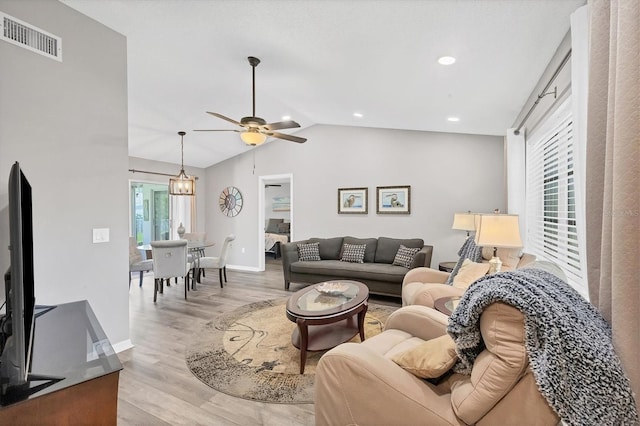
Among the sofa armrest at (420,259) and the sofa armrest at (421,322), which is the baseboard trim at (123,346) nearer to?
the sofa armrest at (421,322)

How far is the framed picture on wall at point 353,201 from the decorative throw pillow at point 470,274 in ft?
9.11

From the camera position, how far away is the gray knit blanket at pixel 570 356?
3.13ft

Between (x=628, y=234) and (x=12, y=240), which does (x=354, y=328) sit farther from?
(x=12, y=240)

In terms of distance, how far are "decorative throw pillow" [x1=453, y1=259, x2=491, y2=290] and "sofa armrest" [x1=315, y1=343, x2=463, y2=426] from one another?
1844 mm

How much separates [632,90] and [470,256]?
112 inches

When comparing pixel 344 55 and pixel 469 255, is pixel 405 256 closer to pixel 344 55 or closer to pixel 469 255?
pixel 469 255

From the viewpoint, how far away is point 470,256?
3.52 meters

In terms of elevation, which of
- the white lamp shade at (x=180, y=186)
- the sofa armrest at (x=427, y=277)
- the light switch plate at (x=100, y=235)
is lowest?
the sofa armrest at (x=427, y=277)

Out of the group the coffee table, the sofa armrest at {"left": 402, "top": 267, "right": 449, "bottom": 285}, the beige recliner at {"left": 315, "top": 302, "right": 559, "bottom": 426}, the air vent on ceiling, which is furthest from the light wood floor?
the air vent on ceiling

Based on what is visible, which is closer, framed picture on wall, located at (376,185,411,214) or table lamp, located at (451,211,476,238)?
table lamp, located at (451,211,476,238)

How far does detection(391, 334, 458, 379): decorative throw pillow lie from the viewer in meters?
1.31

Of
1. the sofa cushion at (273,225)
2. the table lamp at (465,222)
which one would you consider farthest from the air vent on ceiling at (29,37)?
the sofa cushion at (273,225)

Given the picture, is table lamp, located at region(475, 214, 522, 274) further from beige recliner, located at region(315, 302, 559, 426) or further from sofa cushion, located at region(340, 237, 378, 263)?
sofa cushion, located at region(340, 237, 378, 263)

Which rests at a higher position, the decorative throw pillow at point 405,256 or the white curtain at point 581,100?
the white curtain at point 581,100
